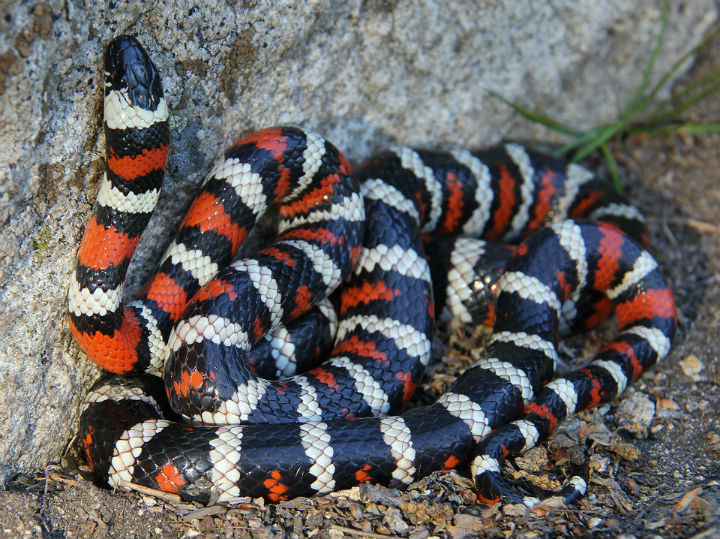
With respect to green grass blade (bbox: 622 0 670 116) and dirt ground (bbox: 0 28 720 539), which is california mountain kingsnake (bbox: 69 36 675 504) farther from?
green grass blade (bbox: 622 0 670 116)

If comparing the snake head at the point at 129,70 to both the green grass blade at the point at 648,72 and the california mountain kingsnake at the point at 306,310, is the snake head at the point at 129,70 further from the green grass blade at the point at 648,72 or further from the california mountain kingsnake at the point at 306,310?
the green grass blade at the point at 648,72

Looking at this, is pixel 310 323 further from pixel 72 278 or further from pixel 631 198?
pixel 631 198

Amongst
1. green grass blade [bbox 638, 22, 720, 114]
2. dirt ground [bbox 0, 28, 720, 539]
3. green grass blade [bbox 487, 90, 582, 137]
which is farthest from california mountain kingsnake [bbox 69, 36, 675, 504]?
green grass blade [bbox 638, 22, 720, 114]

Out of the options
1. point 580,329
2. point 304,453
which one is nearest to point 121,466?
point 304,453

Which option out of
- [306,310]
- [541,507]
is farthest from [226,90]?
[541,507]

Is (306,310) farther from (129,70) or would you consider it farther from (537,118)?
(537,118)

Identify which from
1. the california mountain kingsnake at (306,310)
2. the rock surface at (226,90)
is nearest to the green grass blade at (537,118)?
the rock surface at (226,90)
